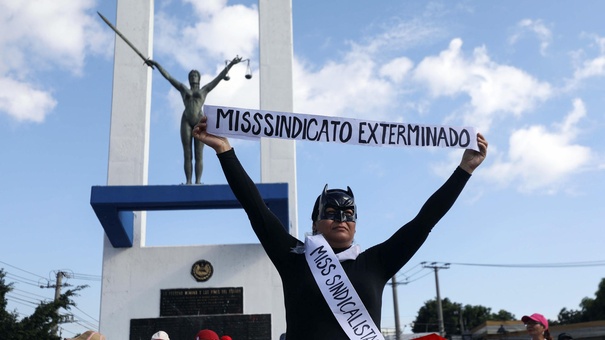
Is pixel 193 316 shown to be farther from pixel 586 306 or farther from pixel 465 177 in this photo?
pixel 586 306

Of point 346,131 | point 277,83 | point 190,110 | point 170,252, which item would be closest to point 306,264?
point 346,131

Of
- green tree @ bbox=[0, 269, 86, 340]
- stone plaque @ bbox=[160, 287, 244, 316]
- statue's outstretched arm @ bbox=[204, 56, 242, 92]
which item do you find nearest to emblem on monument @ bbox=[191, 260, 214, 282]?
stone plaque @ bbox=[160, 287, 244, 316]

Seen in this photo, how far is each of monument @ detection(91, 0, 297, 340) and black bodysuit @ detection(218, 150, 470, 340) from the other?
6.93 metres

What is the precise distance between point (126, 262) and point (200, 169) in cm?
180

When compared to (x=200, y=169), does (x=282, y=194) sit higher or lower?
lower

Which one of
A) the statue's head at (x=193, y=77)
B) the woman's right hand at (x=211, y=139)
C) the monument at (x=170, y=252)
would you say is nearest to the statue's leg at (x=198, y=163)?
the monument at (x=170, y=252)

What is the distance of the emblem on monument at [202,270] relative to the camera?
9.96 metres

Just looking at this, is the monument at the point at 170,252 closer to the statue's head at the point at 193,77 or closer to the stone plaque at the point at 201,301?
the stone plaque at the point at 201,301

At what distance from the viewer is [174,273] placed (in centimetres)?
1001

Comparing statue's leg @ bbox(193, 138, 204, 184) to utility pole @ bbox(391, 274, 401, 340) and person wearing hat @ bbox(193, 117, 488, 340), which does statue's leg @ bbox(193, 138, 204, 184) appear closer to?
person wearing hat @ bbox(193, 117, 488, 340)

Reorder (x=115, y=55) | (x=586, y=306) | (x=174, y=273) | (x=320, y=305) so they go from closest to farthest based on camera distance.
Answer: (x=320, y=305) < (x=174, y=273) < (x=115, y=55) < (x=586, y=306)

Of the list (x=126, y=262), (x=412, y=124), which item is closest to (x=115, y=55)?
(x=126, y=262)

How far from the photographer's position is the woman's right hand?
230cm

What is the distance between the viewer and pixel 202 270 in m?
9.99
